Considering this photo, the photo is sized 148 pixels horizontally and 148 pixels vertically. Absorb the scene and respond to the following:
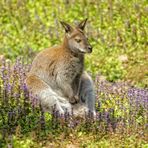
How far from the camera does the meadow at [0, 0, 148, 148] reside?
8805 millimetres

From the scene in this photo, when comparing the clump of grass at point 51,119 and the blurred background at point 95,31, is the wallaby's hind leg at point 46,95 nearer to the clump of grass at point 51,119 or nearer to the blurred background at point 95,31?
the clump of grass at point 51,119

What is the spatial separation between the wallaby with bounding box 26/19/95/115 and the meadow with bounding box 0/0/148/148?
1.04ft

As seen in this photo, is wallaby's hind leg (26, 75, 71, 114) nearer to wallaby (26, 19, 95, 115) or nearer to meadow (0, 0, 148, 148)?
wallaby (26, 19, 95, 115)

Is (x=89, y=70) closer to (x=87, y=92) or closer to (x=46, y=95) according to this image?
(x=87, y=92)

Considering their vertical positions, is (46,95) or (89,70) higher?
(46,95)

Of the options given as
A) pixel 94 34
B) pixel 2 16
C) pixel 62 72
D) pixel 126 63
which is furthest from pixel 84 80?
pixel 2 16

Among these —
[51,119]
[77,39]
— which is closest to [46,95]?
[51,119]

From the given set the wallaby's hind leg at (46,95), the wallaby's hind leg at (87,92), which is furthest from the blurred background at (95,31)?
the wallaby's hind leg at (46,95)

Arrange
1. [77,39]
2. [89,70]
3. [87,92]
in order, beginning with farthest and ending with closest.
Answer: [89,70] → [87,92] → [77,39]

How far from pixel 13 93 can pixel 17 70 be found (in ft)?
4.41

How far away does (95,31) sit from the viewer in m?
17.4

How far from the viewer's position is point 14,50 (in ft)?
55.0

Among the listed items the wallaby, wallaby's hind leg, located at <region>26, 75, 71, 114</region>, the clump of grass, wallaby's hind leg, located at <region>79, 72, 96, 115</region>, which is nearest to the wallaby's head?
the wallaby

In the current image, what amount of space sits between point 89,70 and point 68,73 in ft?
18.1
